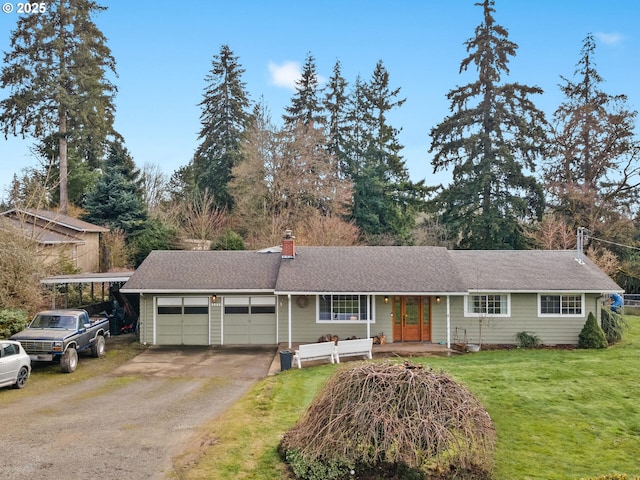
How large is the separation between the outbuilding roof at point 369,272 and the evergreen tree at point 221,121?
91.0ft

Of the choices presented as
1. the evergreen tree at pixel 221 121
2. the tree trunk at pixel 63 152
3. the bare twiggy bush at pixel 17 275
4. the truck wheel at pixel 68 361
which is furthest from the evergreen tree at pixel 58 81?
the truck wheel at pixel 68 361

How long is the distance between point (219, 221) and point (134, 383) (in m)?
27.8

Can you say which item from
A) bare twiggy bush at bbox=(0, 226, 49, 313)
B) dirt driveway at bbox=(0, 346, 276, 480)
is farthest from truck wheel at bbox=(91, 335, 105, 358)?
bare twiggy bush at bbox=(0, 226, 49, 313)

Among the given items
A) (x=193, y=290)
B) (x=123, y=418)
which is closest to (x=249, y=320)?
(x=193, y=290)

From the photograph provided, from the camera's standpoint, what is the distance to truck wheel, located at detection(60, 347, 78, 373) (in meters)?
15.8

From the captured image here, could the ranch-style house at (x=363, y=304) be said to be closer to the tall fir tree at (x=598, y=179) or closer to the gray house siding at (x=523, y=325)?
the gray house siding at (x=523, y=325)

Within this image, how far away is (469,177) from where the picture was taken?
39594mm

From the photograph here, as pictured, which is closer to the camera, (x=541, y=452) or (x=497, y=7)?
(x=541, y=452)

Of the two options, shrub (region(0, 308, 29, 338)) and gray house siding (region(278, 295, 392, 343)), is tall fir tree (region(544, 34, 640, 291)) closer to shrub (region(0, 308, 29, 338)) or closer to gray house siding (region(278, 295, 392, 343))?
gray house siding (region(278, 295, 392, 343))

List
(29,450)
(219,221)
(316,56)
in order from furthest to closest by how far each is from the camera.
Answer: (316,56), (219,221), (29,450)

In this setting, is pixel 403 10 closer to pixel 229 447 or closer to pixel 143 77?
pixel 143 77

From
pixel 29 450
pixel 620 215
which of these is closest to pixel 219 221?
pixel 620 215

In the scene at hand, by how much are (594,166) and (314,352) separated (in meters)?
30.4

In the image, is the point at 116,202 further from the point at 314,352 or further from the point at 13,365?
the point at 314,352
